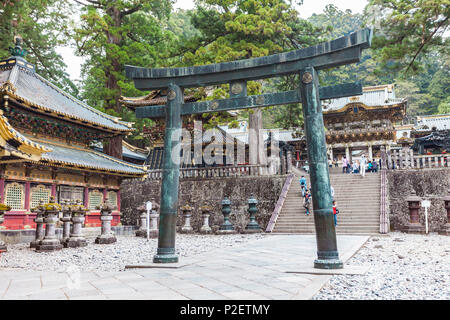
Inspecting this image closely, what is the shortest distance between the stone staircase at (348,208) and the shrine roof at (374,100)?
1250 centimetres

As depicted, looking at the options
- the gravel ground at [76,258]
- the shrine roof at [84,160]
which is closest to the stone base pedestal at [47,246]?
the gravel ground at [76,258]

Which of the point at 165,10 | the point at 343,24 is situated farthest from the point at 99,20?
the point at 343,24

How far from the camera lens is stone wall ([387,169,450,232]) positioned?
1408 cm

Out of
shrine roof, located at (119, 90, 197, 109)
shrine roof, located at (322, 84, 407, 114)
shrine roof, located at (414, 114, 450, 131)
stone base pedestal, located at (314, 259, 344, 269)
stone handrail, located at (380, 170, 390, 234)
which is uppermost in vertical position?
shrine roof, located at (322, 84, 407, 114)

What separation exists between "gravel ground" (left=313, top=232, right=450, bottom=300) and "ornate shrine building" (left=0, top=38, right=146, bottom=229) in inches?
334

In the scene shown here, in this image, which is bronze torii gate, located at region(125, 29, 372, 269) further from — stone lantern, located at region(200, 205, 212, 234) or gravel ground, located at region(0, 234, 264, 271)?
stone lantern, located at region(200, 205, 212, 234)

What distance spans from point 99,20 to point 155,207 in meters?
10.2

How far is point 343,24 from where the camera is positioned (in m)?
58.4

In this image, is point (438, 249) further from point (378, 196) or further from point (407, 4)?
point (407, 4)

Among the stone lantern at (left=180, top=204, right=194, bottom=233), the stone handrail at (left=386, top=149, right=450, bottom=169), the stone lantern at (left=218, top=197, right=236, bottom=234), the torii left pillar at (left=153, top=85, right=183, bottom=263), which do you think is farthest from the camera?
the stone lantern at (left=180, top=204, right=194, bottom=233)

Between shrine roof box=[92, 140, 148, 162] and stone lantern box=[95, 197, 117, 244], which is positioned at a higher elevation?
shrine roof box=[92, 140, 148, 162]

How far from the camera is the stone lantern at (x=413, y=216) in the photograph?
1330cm

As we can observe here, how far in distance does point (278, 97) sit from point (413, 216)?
10.1 meters

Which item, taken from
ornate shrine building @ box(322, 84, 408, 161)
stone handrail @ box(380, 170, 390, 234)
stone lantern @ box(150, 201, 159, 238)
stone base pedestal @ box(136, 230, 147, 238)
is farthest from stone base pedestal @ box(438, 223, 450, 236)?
ornate shrine building @ box(322, 84, 408, 161)
